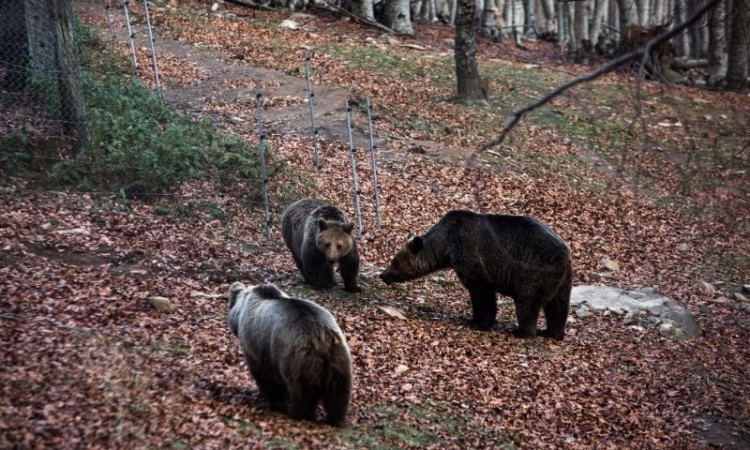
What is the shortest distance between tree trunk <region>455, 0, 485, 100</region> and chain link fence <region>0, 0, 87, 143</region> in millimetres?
11499

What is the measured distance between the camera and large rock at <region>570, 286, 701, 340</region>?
1259 cm

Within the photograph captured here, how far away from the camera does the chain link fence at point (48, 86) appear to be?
14102 millimetres

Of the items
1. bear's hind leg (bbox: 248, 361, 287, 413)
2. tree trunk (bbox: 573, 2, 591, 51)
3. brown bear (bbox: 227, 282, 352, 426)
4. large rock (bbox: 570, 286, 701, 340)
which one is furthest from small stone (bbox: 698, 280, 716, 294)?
tree trunk (bbox: 573, 2, 591, 51)

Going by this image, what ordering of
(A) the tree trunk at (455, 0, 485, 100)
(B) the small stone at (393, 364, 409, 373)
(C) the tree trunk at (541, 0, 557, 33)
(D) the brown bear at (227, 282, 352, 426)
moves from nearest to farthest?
1. (D) the brown bear at (227, 282, 352, 426)
2. (B) the small stone at (393, 364, 409, 373)
3. (A) the tree trunk at (455, 0, 485, 100)
4. (C) the tree trunk at (541, 0, 557, 33)

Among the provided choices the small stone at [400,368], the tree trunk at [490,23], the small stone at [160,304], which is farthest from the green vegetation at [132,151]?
the tree trunk at [490,23]

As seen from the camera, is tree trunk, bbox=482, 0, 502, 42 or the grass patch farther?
tree trunk, bbox=482, 0, 502, 42

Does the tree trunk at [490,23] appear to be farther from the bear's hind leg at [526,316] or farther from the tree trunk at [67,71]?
the bear's hind leg at [526,316]

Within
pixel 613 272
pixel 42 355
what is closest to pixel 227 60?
pixel 613 272

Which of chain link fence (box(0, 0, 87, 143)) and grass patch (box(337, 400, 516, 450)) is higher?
chain link fence (box(0, 0, 87, 143))

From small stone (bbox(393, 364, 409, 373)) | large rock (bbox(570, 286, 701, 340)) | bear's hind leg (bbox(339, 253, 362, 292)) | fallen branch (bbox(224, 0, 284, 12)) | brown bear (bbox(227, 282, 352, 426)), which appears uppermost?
fallen branch (bbox(224, 0, 284, 12))

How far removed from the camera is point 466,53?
23766mm

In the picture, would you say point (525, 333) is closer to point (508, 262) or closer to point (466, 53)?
point (508, 262)

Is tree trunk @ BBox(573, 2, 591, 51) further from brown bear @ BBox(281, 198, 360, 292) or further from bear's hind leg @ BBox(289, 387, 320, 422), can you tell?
bear's hind leg @ BBox(289, 387, 320, 422)

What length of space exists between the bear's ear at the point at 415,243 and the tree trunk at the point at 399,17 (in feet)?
72.0
